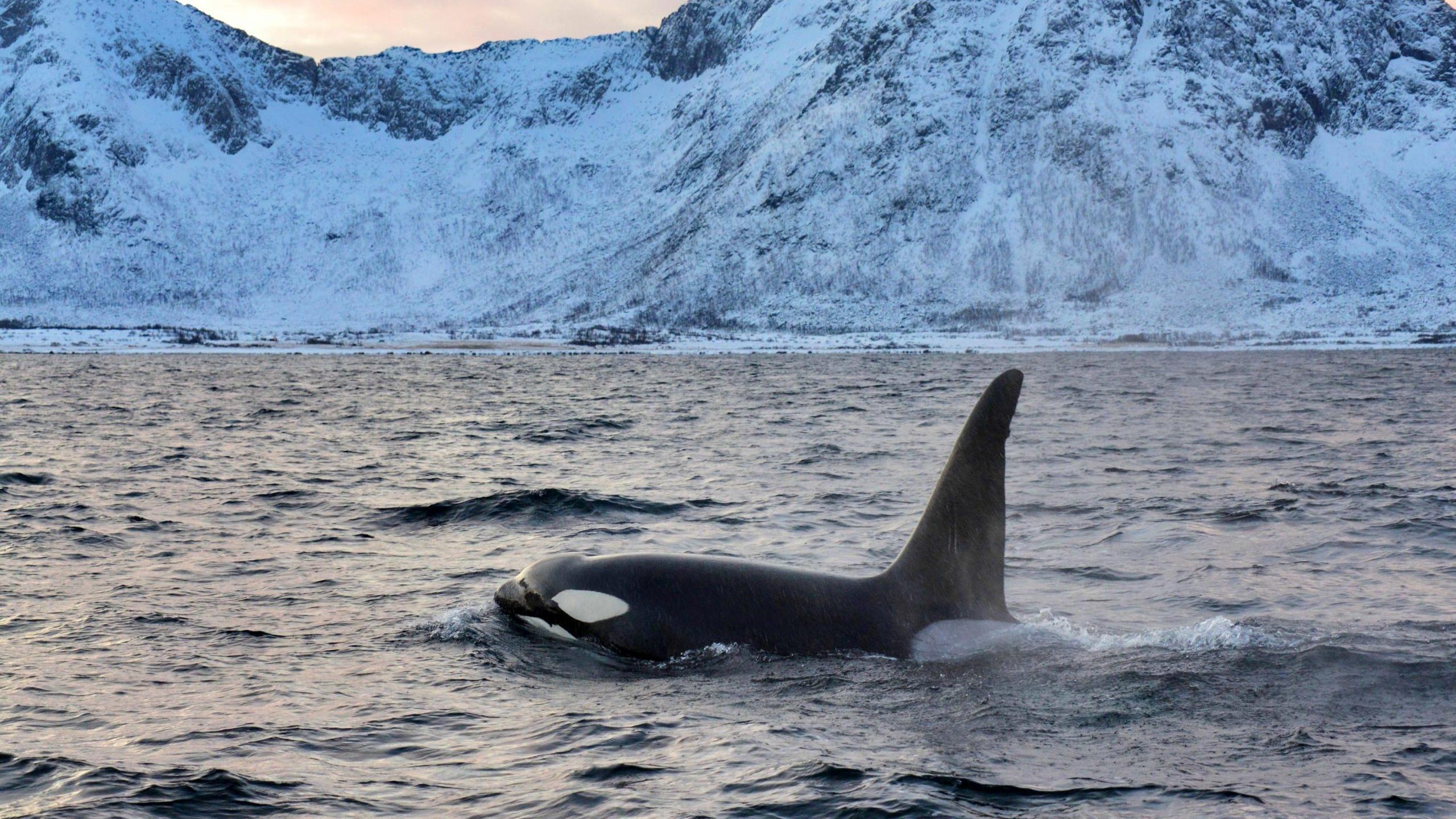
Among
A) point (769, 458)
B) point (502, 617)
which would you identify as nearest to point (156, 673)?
point (502, 617)

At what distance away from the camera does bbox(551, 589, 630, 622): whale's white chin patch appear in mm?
11633

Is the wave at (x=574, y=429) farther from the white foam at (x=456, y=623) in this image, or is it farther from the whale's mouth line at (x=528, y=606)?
the whale's mouth line at (x=528, y=606)

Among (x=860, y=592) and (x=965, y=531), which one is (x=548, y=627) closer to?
(x=860, y=592)

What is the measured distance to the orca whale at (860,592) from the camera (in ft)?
36.9

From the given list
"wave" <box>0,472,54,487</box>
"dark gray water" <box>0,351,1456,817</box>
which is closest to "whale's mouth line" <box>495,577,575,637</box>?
"dark gray water" <box>0,351,1456,817</box>

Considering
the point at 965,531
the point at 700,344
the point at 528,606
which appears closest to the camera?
the point at 965,531

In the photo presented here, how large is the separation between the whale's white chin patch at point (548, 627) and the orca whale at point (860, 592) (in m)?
0.43

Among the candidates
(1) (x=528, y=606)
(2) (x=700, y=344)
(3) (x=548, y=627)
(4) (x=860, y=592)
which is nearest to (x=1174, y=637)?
(4) (x=860, y=592)

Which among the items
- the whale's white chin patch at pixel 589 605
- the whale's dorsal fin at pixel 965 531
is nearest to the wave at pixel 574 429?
the whale's white chin patch at pixel 589 605

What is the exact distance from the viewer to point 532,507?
20.4 meters

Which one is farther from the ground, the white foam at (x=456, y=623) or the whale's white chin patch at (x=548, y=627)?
the whale's white chin patch at (x=548, y=627)

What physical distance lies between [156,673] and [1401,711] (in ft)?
32.7

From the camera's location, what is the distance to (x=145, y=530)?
727 inches

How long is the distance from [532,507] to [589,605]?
8823 mm
